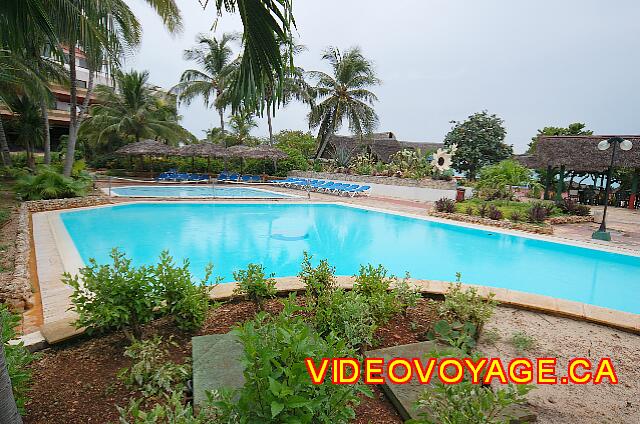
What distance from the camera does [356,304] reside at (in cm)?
291

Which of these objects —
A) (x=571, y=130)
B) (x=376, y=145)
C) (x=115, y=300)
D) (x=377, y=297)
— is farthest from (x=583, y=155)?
(x=115, y=300)

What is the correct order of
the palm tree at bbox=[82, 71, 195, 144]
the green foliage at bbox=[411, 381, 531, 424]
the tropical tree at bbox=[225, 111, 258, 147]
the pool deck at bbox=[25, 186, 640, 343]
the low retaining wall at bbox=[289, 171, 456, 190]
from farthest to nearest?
the tropical tree at bbox=[225, 111, 258, 147]
the palm tree at bbox=[82, 71, 195, 144]
the low retaining wall at bbox=[289, 171, 456, 190]
the pool deck at bbox=[25, 186, 640, 343]
the green foliage at bbox=[411, 381, 531, 424]

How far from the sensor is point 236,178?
2397 cm

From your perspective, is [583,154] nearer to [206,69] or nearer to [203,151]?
[203,151]

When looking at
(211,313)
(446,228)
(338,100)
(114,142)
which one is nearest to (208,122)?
(114,142)

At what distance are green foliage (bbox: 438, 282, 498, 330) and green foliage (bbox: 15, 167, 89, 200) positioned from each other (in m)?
13.6

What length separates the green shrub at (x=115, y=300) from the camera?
266 centimetres

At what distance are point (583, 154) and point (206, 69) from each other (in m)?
26.0

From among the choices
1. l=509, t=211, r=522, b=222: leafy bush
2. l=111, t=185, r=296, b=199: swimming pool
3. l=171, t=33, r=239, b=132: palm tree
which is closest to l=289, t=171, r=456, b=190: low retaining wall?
l=111, t=185, r=296, b=199: swimming pool

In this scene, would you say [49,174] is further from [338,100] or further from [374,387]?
[338,100]

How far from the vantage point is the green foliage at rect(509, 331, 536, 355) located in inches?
128

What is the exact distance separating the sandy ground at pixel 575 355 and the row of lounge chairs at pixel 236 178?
20.9 m

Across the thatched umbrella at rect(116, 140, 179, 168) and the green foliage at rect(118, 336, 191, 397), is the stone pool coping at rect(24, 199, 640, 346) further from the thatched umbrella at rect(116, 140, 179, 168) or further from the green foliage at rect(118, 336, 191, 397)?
the thatched umbrella at rect(116, 140, 179, 168)

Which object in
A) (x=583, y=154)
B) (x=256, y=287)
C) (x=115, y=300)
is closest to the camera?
(x=115, y=300)
